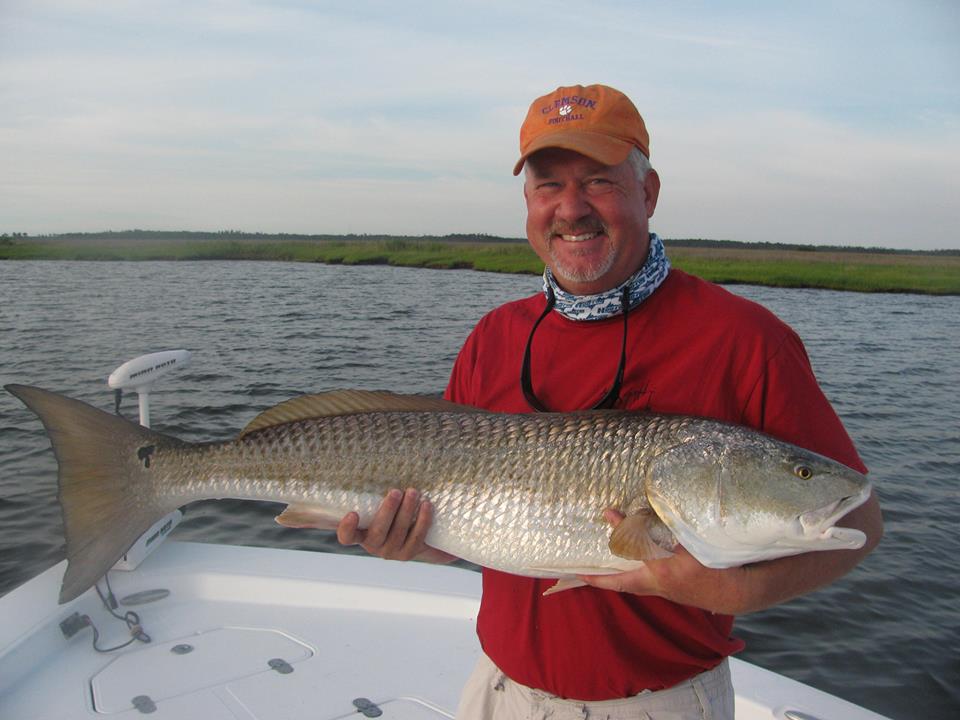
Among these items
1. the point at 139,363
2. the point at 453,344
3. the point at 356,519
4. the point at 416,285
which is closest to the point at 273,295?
the point at 416,285

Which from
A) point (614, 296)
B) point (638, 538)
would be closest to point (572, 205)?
A: point (614, 296)

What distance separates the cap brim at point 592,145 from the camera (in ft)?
8.75

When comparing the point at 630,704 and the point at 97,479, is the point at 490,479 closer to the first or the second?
the point at 630,704

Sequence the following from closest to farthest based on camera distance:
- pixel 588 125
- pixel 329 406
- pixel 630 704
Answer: pixel 630 704
pixel 588 125
pixel 329 406

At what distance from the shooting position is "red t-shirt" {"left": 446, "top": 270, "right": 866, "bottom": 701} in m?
2.43

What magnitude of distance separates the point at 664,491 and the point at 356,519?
1.11 metres

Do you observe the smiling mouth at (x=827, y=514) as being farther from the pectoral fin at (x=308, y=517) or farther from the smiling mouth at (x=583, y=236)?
the pectoral fin at (x=308, y=517)

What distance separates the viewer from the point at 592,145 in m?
2.69

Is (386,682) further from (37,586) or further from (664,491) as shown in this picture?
(664,491)

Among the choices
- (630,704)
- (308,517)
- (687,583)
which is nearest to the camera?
(687,583)

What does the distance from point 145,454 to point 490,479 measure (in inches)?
54.1

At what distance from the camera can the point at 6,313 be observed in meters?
25.9

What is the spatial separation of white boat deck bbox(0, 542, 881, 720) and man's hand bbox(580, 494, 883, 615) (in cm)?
188

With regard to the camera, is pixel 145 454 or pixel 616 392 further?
pixel 145 454
